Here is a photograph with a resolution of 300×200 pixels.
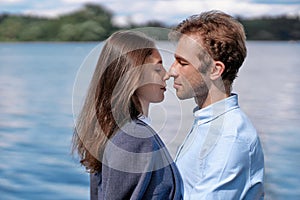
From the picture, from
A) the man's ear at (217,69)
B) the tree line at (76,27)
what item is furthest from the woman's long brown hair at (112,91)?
the tree line at (76,27)

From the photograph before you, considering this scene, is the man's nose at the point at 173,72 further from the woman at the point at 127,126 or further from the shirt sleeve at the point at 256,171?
the shirt sleeve at the point at 256,171

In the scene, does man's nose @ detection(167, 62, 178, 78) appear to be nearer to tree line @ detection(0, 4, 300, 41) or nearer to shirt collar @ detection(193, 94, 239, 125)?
shirt collar @ detection(193, 94, 239, 125)

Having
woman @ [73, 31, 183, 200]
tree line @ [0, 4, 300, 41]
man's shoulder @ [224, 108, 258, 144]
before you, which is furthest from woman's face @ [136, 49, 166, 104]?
tree line @ [0, 4, 300, 41]

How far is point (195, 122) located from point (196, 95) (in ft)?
0.16

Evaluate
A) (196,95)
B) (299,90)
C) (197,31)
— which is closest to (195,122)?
(196,95)

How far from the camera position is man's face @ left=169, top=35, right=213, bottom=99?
0.99m

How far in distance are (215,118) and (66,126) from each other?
19.1 ft

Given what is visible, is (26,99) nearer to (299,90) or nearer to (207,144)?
(299,90)

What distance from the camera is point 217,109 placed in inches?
39.6

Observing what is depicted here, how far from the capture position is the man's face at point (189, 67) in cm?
99

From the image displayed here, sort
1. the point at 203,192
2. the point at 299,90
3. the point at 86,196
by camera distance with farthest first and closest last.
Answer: the point at 299,90, the point at 86,196, the point at 203,192

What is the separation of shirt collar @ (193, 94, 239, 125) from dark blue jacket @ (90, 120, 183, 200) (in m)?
0.08

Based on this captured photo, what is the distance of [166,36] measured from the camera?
103cm

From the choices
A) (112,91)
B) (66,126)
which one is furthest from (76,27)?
(112,91)
